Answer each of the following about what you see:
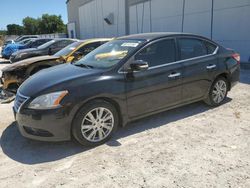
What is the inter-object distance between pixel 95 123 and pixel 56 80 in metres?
0.86

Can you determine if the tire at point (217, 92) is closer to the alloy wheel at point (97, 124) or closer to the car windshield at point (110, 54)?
the car windshield at point (110, 54)

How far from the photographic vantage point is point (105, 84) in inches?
151

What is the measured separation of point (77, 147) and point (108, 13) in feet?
77.6

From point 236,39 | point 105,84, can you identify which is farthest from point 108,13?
point 105,84

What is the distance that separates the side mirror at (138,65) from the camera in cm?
397

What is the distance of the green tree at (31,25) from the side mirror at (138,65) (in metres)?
87.4

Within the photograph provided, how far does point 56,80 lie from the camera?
12.7 feet

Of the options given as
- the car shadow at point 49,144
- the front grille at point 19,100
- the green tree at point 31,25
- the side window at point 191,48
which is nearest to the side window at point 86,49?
the car shadow at point 49,144

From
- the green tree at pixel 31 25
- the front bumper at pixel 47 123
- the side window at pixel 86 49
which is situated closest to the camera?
the front bumper at pixel 47 123

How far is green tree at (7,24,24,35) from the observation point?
9369cm

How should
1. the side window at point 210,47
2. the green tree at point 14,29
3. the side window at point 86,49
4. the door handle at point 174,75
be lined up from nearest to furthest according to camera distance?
the door handle at point 174,75 → the side window at point 210,47 → the side window at point 86,49 → the green tree at point 14,29

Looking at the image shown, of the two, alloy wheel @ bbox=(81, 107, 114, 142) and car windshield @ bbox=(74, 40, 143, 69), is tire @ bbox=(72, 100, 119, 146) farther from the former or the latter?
car windshield @ bbox=(74, 40, 143, 69)

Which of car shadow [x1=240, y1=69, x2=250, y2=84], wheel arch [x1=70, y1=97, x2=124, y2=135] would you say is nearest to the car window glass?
wheel arch [x1=70, y1=97, x2=124, y2=135]

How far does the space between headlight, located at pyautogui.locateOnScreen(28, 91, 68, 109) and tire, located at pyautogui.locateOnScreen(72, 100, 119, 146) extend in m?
0.33
